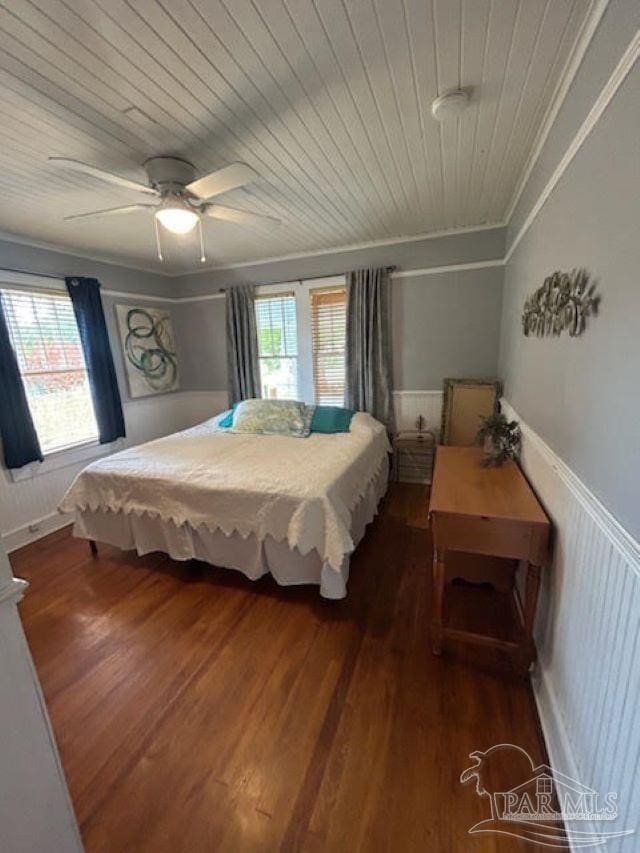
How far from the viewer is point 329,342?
12.0 feet

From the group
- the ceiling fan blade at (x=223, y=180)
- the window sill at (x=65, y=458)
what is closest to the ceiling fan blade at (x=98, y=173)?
the ceiling fan blade at (x=223, y=180)

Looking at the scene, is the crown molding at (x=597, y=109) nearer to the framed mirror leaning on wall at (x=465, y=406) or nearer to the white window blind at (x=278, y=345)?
the framed mirror leaning on wall at (x=465, y=406)

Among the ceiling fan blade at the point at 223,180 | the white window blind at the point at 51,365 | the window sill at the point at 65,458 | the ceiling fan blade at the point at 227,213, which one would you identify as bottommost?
the window sill at the point at 65,458

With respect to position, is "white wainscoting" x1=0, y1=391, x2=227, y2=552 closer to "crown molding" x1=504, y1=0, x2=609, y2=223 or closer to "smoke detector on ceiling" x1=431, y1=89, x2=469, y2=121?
"smoke detector on ceiling" x1=431, y1=89, x2=469, y2=121

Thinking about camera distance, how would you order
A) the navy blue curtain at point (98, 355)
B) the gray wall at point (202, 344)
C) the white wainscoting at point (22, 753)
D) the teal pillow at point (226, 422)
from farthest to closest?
the gray wall at point (202, 344)
the teal pillow at point (226, 422)
the navy blue curtain at point (98, 355)
the white wainscoting at point (22, 753)

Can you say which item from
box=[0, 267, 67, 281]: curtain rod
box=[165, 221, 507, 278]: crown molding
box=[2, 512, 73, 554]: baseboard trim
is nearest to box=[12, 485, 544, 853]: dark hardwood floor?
box=[2, 512, 73, 554]: baseboard trim

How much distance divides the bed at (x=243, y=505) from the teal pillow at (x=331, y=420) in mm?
383

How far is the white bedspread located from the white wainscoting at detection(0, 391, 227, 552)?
0.74m

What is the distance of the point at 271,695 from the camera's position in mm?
1483

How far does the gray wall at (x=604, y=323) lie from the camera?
0.83 metres

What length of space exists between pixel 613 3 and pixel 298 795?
255 centimetres

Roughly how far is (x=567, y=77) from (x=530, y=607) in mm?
2059

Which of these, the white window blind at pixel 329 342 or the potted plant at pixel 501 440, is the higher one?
the white window blind at pixel 329 342

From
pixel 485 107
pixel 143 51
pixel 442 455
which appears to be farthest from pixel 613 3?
pixel 442 455
